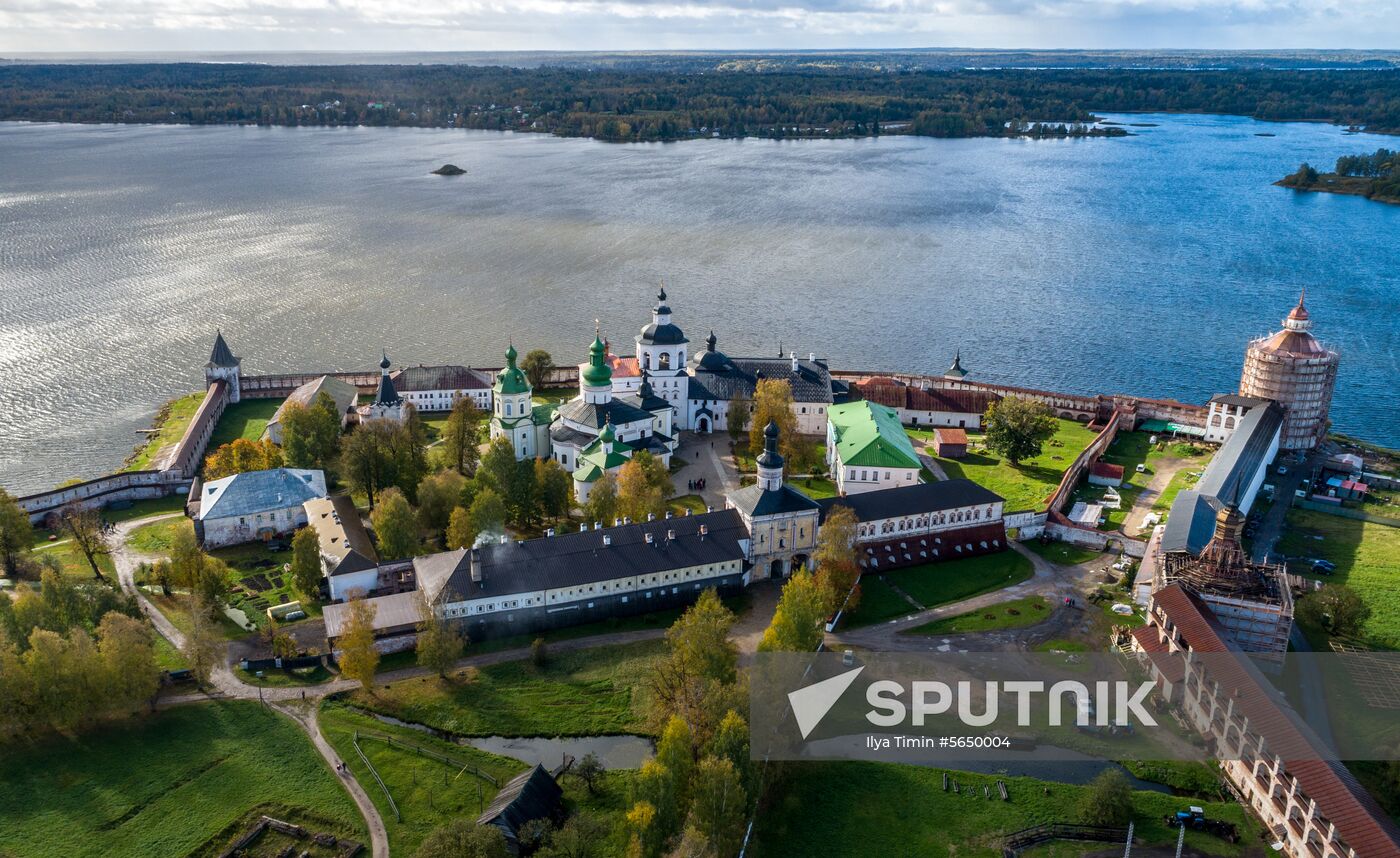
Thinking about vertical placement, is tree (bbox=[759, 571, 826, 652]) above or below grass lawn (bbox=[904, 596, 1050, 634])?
above

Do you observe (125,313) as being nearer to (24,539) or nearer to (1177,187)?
(24,539)

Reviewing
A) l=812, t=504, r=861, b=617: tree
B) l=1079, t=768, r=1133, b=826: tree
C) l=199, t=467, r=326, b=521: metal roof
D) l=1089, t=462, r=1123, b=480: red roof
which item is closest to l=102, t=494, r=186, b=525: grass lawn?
l=199, t=467, r=326, b=521: metal roof

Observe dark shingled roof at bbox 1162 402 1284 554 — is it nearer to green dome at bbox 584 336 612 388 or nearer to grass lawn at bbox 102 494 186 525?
green dome at bbox 584 336 612 388

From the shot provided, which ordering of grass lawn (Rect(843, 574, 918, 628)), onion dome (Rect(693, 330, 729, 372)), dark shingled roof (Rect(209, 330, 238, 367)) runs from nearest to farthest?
1. grass lawn (Rect(843, 574, 918, 628))
2. onion dome (Rect(693, 330, 729, 372))
3. dark shingled roof (Rect(209, 330, 238, 367))

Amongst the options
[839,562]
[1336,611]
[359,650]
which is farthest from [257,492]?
[1336,611]

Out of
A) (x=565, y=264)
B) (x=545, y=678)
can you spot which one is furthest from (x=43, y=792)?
(x=565, y=264)

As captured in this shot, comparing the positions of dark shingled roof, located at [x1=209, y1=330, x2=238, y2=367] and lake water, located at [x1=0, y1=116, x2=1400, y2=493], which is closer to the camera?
dark shingled roof, located at [x1=209, y1=330, x2=238, y2=367]

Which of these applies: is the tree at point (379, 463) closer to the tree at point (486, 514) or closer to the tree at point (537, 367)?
the tree at point (486, 514)

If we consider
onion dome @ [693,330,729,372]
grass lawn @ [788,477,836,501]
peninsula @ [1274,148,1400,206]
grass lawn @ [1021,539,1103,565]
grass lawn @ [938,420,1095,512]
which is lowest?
grass lawn @ [1021,539,1103,565]
